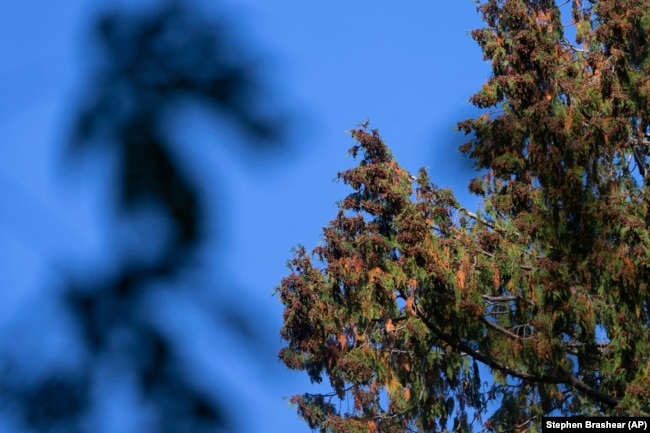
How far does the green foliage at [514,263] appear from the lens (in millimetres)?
14969

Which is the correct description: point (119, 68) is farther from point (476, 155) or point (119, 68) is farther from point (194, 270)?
point (476, 155)

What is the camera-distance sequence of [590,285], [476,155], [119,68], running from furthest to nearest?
[476,155], [590,285], [119,68]

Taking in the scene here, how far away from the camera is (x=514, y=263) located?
49.9ft

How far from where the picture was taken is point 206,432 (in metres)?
2.10

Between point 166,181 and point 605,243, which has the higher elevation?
point 605,243

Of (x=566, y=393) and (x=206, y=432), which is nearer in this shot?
(x=206, y=432)

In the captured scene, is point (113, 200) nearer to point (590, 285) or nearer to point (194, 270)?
point (194, 270)

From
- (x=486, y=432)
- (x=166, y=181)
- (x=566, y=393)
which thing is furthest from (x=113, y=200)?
(x=486, y=432)

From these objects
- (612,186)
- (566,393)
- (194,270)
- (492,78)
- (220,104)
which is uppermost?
(492,78)

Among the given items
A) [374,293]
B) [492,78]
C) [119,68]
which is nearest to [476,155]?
[492,78]

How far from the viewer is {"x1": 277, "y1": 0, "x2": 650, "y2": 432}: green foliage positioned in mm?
14969

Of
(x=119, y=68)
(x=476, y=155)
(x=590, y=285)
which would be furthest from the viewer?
(x=476, y=155)

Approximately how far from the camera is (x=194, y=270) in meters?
2.14

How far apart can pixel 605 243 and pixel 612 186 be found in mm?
784
